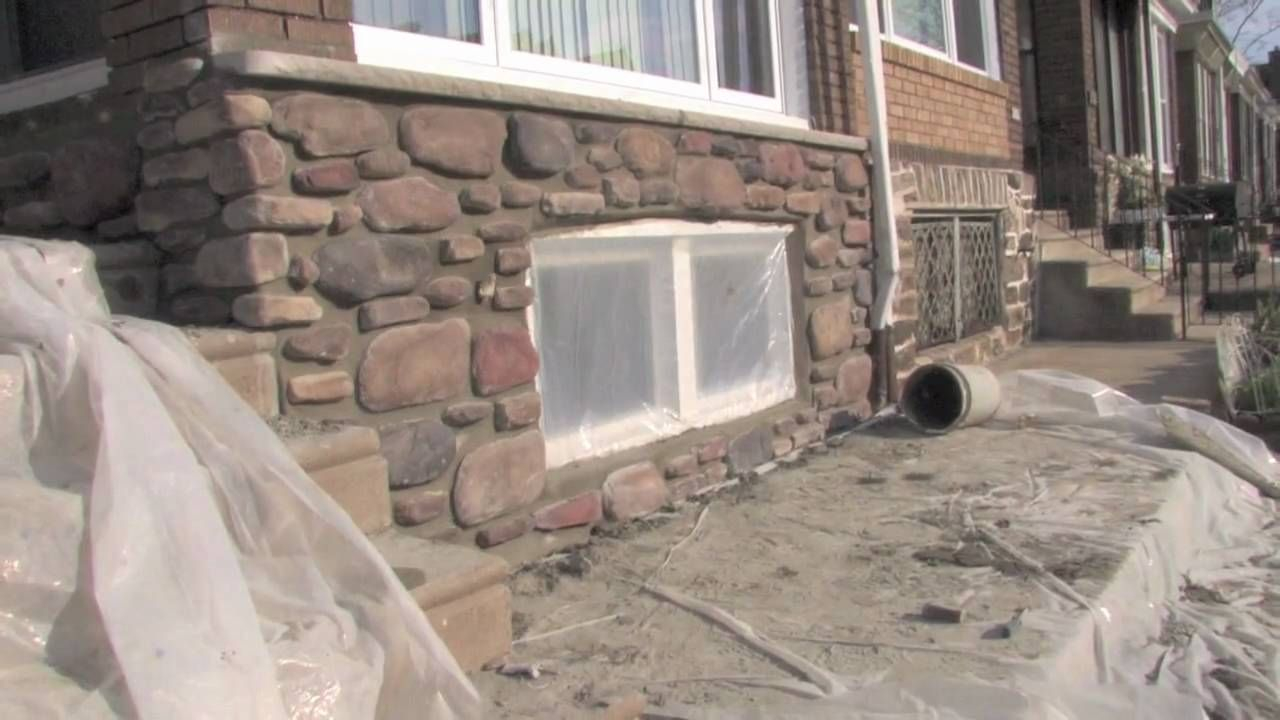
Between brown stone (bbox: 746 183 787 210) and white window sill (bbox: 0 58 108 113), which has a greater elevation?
white window sill (bbox: 0 58 108 113)

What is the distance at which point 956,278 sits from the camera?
781cm

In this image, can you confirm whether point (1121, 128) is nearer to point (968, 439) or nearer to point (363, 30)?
point (968, 439)

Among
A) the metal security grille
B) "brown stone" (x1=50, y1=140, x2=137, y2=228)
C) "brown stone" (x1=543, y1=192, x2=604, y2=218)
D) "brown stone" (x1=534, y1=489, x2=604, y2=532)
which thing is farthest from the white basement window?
the metal security grille

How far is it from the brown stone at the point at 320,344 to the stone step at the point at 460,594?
57 centimetres

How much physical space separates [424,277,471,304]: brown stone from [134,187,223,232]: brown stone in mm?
682

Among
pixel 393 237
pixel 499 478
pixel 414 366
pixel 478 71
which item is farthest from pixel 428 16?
pixel 499 478

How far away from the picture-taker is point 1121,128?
14.2 meters

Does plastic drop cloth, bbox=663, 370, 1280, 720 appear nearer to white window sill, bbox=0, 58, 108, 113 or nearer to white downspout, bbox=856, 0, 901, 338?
white downspout, bbox=856, 0, 901, 338

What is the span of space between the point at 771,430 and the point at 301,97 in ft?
9.11

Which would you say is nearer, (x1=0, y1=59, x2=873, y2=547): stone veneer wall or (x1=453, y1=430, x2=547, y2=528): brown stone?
(x1=0, y1=59, x2=873, y2=547): stone veneer wall

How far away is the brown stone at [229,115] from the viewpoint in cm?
303

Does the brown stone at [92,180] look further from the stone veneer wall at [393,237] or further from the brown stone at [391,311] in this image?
the brown stone at [391,311]

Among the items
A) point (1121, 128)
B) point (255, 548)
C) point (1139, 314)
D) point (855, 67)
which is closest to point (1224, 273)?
point (1121, 128)

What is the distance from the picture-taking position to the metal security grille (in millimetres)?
7332
